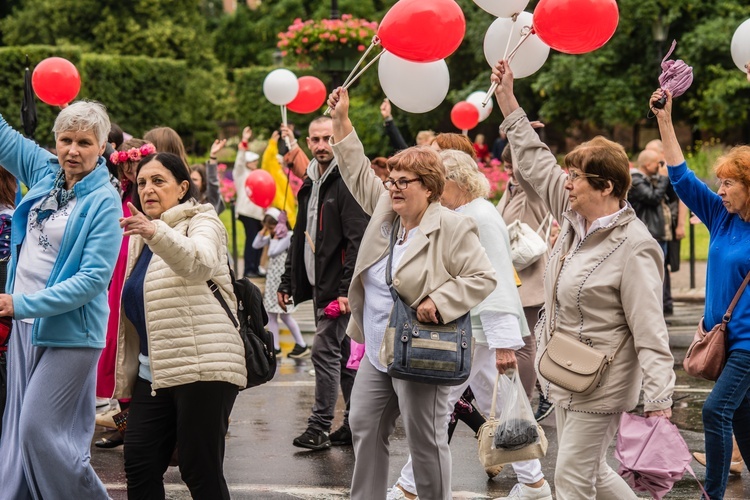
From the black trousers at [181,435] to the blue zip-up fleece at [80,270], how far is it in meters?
0.36

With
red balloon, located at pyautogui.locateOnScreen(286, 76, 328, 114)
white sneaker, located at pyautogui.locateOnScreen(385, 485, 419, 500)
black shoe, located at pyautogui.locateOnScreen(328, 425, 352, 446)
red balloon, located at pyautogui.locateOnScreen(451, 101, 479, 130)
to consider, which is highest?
red balloon, located at pyautogui.locateOnScreen(286, 76, 328, 114)

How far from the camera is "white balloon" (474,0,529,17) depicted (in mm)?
5852

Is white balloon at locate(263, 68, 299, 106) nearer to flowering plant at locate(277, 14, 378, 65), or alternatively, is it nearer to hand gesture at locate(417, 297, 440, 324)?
flowering plant at locate(277, 14, 378, 65)

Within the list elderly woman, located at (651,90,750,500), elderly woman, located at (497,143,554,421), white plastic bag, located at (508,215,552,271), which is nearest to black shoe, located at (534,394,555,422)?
elderly woman, located at (497,143,554,421)

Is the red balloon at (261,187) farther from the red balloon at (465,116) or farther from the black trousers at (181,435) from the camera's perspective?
the black trousers at (181,435)

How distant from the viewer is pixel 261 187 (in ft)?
37.0

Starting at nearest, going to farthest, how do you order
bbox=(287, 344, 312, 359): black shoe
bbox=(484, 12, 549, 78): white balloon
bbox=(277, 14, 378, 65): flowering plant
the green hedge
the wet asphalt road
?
1. the wet asphalt road
2. bbox=(484, 12, 549, 78): white balloon
3. bbox=(287, 344, 312, 359): black shoe
4. bbox=(277, 14, 378, 65): flowering plant
5. the green hedge

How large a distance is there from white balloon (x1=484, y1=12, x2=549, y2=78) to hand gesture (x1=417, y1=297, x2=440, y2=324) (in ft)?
7.36

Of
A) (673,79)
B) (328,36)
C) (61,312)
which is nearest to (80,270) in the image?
(61,312)

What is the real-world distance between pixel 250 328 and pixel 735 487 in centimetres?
301

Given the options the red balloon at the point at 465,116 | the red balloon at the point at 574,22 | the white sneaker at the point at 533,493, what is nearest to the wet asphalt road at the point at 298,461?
the white sneaker at the point at 533,493

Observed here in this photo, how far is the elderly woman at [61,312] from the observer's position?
4441 millimetres

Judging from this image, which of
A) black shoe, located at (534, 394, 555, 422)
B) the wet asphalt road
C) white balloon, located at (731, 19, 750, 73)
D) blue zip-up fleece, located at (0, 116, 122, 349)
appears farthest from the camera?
black shoe, located at (534, 394, 555, 422)

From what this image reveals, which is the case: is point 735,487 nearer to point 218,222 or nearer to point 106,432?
point 218,222
